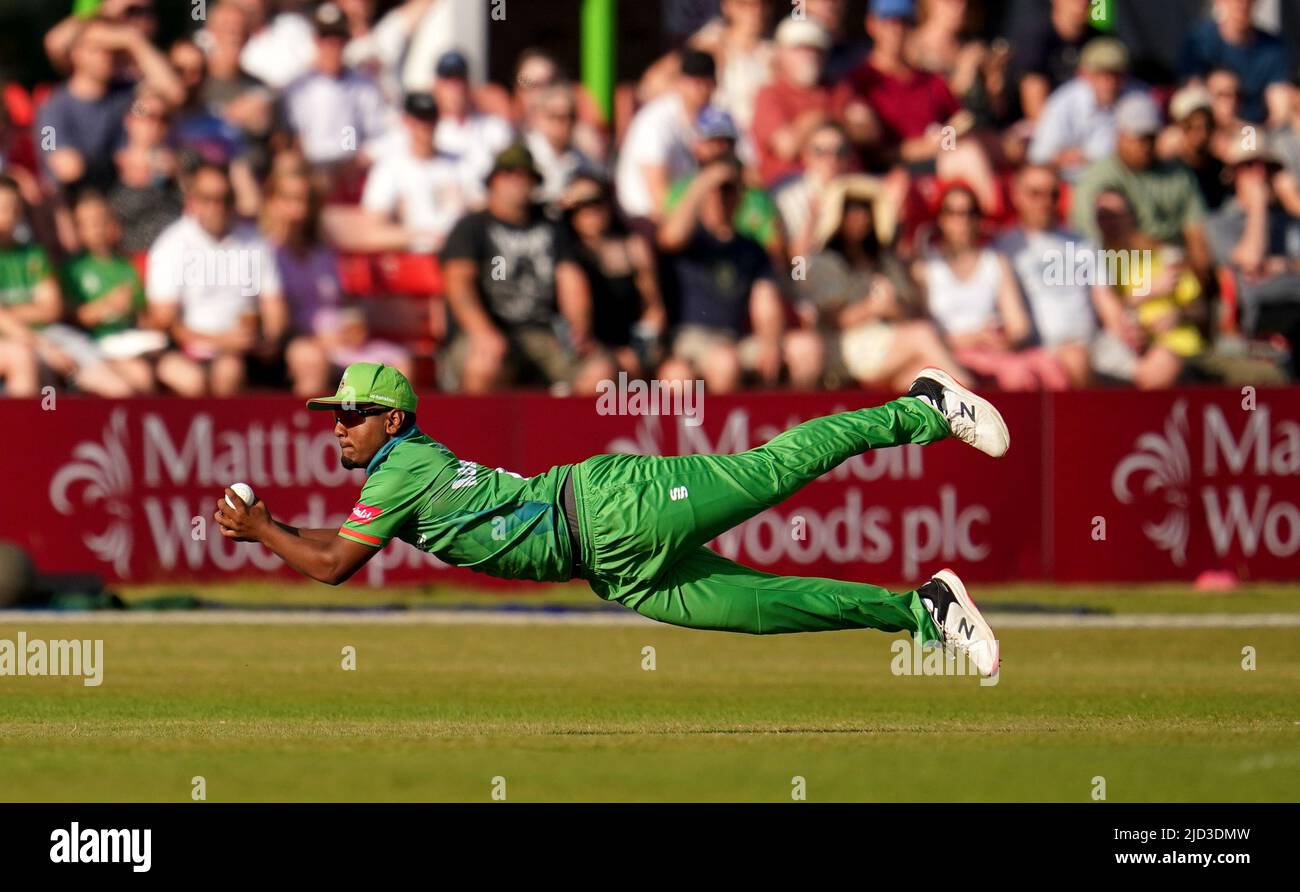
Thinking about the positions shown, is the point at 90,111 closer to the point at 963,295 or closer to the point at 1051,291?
the point at 963,295

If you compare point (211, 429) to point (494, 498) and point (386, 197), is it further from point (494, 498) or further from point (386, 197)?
point (494, 498)

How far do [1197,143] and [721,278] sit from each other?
4.83 meters

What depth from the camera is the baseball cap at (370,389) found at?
30.6 feet

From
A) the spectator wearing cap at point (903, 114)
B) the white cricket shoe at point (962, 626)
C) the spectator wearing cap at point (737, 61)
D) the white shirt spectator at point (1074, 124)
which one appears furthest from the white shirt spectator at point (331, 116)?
the white cricket shoe at point (962, 626)

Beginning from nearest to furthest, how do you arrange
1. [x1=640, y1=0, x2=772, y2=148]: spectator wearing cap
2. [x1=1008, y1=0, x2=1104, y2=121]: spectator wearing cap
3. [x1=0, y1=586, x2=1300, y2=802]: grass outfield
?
[x1=0, y1=586, x2=1300, y2=802]: grass outfield → [x1=640, y1=0, x2=772, y2=148]: spectator wearing cap → [x1=1008, y1=0, x2=1104, y2=121]: spectator wearing cap

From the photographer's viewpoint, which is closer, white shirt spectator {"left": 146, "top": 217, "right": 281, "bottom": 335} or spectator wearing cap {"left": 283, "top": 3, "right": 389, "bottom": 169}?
white shirt spectator {"left": 146, "top": 217, "right": 281, "bottom": 335}

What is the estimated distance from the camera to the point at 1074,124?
758 inches

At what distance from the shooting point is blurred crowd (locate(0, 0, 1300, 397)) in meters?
16.9

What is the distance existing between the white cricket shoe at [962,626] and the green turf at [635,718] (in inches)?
16.1

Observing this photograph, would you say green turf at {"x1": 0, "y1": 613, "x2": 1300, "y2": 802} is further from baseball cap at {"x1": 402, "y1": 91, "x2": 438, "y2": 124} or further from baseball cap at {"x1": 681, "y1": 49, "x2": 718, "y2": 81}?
baseball cap at {"x1": 681, "y1": 49, "x2": 718, "y2": 81}

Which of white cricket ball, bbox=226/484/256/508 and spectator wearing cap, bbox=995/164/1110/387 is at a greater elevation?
spectator wearing cap, bbox=995/164/1110/387

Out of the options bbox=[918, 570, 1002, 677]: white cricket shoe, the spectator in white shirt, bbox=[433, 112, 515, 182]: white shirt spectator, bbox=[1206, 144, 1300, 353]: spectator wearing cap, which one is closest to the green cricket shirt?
bbox=[918, 570, 1002, 677]: white cricket shoe

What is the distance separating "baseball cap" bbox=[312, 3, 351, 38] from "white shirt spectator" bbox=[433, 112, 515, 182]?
3.73 feet
